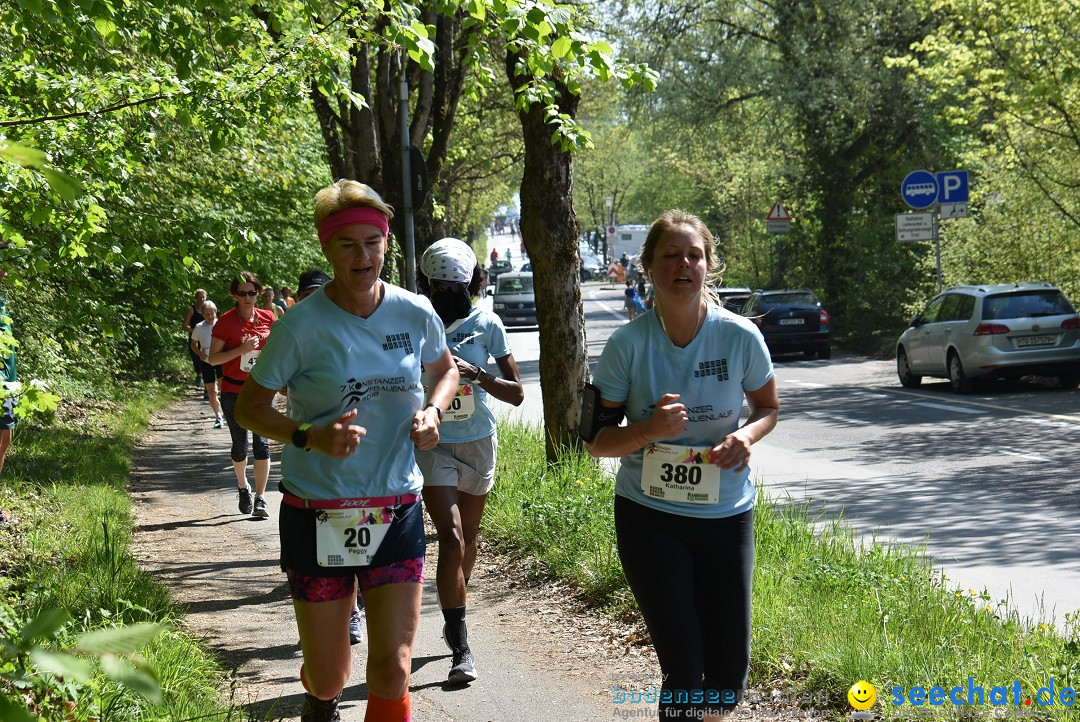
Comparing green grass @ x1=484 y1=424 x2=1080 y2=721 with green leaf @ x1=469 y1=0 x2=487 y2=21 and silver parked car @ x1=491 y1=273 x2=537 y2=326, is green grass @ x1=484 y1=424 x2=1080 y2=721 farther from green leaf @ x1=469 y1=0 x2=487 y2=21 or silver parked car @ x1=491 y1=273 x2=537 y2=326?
silver parked car @ x1=491 y1=273 x2=537 y2=326

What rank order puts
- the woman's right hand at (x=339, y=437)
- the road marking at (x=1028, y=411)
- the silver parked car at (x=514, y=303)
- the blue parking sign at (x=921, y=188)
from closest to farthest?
the woman's right hand at (x=339, y=437)
the road marking at (x=1028, y=411)
the blue parking sign at (x=921, y=188)
the silver parked car at (x=514, y=303)

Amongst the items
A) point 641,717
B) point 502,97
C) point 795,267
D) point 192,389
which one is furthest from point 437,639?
point 795,267

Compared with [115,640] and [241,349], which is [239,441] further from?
[115,640]

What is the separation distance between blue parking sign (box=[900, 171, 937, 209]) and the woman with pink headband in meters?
21.0

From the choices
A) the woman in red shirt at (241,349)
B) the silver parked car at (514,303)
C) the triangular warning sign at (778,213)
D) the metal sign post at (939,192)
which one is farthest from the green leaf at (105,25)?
the silver parked car at (514,303)

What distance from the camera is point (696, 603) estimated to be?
378 centimetres

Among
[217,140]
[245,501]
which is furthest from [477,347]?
[245,501]

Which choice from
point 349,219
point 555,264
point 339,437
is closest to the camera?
point 339,437

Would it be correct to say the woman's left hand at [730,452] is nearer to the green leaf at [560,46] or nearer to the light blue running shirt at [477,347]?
the light blue running shirt at [477,347]

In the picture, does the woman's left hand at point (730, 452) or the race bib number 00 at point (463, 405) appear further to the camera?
the race bib number 00 at point (463, 405)

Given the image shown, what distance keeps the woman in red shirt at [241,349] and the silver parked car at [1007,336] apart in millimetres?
11684

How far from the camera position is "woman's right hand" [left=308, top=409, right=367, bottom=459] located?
11.7 feet

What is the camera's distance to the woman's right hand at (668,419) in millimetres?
3607

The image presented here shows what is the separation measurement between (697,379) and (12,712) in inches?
111
